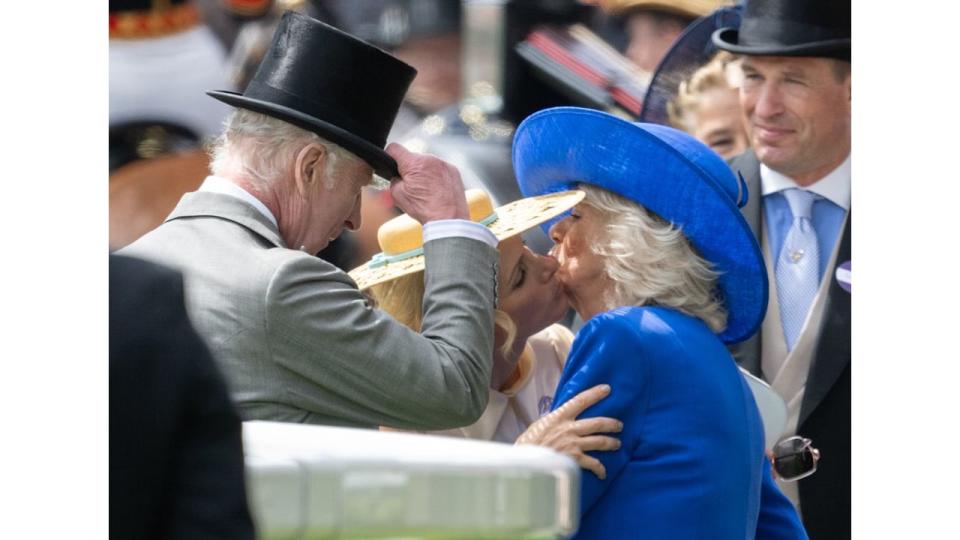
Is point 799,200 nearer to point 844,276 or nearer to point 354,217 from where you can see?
point 844,276

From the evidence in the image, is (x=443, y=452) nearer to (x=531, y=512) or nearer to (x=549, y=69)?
(x=531, y=512)

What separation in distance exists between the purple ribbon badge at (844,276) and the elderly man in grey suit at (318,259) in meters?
1.25

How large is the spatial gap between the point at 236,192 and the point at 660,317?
0.73 meters

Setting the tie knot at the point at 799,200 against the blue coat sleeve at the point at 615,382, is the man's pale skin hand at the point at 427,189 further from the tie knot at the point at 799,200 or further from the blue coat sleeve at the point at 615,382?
the tie knot at the point at 799,200

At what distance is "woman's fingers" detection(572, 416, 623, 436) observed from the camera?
102 inches

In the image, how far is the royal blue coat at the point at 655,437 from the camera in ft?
8.59

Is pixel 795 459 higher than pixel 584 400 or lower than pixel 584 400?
lower

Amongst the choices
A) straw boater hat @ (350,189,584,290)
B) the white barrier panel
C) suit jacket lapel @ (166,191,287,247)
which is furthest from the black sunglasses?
the white barrier panel

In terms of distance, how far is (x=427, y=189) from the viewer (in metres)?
2.76

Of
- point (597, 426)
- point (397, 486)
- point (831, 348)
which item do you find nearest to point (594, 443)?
point (597, 426)
